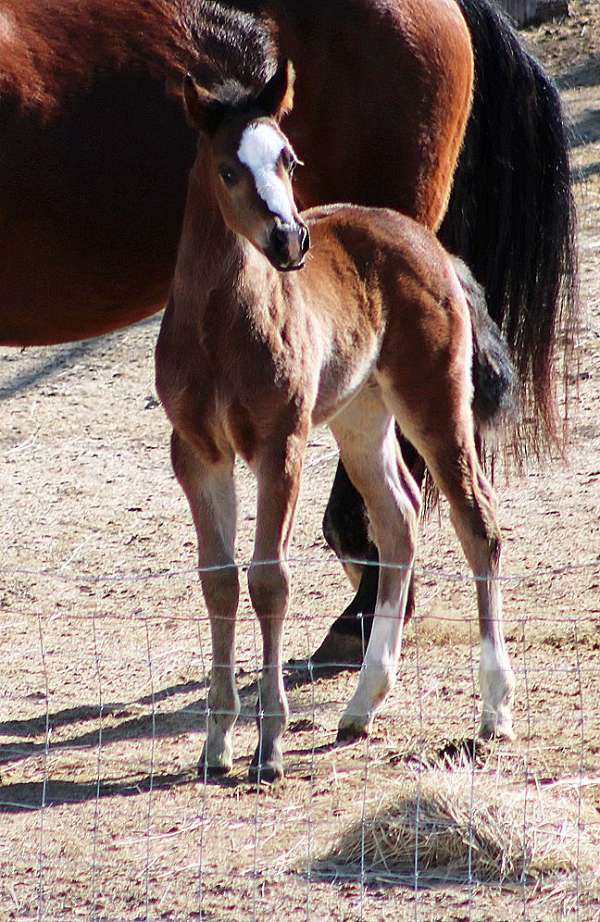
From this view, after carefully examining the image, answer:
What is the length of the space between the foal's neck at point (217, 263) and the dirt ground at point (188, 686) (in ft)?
2.27

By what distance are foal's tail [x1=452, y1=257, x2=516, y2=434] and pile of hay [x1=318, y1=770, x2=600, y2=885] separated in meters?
1.36

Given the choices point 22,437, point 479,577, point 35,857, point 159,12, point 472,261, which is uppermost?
point 159,12

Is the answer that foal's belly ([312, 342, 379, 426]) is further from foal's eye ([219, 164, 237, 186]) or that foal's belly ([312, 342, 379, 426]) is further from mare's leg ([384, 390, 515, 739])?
foal's eye ([219, 164, 237, 186])

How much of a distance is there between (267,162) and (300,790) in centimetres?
159

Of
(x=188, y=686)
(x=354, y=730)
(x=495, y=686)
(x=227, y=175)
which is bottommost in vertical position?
(x=188, y=686)

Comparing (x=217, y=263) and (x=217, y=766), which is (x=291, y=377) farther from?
(x=217, y=766)

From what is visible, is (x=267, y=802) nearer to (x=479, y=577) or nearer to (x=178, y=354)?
(x=479, y=577)

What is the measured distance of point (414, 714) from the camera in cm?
462

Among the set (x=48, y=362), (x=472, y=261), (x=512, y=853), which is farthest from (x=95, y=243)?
(x=48, y=362)

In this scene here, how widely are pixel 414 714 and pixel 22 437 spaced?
336 cm

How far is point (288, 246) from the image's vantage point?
3590 mm

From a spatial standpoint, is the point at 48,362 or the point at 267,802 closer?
the point at 267,802

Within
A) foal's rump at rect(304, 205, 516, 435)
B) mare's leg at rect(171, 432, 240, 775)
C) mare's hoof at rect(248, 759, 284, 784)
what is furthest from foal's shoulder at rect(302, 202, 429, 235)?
mare's hoof at rect(248, 759, 284, 784)

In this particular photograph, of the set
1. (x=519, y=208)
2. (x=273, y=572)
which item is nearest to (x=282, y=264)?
(x=273, y=572)
